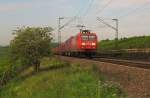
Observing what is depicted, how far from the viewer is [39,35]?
36500 millimetres

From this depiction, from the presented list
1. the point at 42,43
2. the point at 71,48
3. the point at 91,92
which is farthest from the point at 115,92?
the point at 71,48

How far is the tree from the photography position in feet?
117

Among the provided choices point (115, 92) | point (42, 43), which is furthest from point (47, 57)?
point (115, 92)

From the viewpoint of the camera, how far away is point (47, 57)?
38.0 metres

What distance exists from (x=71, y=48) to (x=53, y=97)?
42.4 m

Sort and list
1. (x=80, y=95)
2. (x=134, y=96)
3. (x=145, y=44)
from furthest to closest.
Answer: (x=145, y=44) → (x=80, y=95) → (x=134, y=96)

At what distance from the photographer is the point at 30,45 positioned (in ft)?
116

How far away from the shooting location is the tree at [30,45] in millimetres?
35562

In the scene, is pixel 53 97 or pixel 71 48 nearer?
pixel 53 97

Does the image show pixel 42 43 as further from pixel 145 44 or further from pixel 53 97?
pixel 145 44

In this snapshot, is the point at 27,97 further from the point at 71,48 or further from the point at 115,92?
the point at 71,48

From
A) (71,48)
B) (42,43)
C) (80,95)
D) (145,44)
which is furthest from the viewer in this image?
(145,44)

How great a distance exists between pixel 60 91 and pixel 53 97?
3.41 ft

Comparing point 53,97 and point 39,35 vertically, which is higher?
point 39,35
